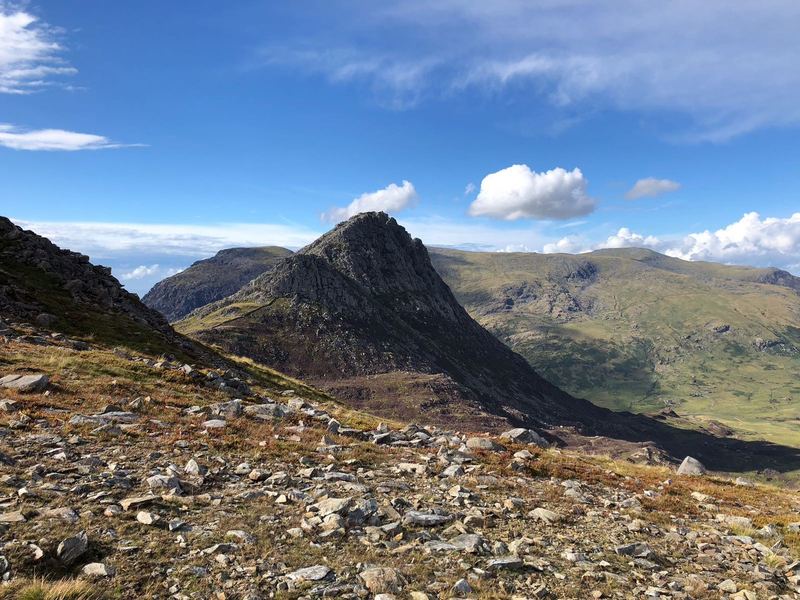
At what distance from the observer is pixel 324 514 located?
38.3 feet

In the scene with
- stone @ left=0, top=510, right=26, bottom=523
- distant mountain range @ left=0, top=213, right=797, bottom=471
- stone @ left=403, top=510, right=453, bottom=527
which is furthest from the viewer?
distant mountain range @ left=0, top=213, right=797, bottom=471

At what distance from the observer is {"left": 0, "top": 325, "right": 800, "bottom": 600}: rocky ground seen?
Result: 29.3ft

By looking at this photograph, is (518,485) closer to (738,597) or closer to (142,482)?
(738,597)

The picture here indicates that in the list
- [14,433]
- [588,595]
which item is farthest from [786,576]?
[14,433]

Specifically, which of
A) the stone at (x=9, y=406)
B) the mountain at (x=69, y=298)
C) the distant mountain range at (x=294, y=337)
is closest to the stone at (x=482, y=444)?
the distant mountain range at (x=294, y=337)

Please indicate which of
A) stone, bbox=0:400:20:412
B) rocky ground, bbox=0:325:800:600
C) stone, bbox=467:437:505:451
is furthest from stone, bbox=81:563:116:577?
stone, bbox=467:437:505:451

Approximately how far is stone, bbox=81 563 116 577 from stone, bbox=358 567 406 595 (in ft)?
14.5

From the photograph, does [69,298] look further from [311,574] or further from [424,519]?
[311,574]

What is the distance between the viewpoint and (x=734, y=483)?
24.7m

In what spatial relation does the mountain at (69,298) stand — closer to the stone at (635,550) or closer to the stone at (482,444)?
the stone at (482,444)

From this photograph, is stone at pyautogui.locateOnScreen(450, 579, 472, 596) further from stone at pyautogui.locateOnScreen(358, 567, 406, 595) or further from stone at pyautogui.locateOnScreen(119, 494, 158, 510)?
stone at pyautogui.locateOnScreen(119, 494, 158, 510)

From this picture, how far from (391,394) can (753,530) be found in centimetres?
12588

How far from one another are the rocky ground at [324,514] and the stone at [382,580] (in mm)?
37

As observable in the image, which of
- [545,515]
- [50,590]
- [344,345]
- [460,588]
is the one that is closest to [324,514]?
[460,588]
